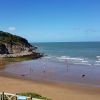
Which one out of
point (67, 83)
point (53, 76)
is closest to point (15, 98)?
point (67, 83)

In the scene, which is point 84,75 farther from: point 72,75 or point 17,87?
point 17,87

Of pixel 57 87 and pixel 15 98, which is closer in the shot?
pixel 15 98

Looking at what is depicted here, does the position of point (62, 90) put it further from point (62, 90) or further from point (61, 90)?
point (61, 90)

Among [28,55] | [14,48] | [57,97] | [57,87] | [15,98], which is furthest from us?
[14,48]

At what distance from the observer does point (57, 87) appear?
100 feet

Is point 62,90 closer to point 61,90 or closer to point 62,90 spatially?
point 62,90

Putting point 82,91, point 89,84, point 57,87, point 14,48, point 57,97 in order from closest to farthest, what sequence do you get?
point 57,97
point 82,91
point 57,87
point 89,84
point 14,48

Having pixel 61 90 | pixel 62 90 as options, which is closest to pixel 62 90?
pixel 62 90

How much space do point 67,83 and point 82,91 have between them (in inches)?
190

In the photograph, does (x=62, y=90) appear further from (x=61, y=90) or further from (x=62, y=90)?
(x=61, y=90)

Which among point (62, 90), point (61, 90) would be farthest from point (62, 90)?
point (61, 90)

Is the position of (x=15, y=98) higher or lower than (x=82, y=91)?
higher

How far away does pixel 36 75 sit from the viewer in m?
40.5

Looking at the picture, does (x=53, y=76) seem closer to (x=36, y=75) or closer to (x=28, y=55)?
(x=36, y=75)
